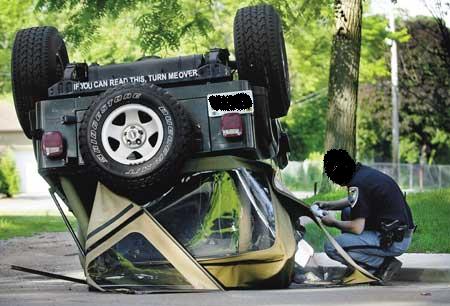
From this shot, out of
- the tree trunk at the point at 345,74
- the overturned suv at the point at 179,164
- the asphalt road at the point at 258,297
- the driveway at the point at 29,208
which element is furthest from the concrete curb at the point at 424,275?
the driveway at the point at 29,208

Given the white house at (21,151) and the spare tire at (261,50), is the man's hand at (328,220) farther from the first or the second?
the white house at (21,151)

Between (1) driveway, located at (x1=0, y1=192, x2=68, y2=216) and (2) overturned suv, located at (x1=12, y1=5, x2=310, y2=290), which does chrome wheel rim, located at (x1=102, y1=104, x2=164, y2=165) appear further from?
(1) driveway, located at (x1=0, y1=192, x2=68, y2=216)

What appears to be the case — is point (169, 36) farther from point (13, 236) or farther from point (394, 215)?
point (394, 215)

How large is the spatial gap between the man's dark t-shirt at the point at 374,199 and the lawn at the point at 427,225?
0.40 m

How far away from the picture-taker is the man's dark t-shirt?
9523 millimetres

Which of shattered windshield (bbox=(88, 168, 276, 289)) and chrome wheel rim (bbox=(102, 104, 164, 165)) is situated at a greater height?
chrome wheel rim (bbox=(102, 104, 164, 165))

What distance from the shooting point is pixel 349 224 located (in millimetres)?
9586

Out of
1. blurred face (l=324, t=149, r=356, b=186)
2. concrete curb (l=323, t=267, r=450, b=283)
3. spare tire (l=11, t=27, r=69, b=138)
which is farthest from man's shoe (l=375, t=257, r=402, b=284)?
spare tire (l=11, t=27, r=69, b=138)

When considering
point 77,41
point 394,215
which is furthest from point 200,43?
point 394,215

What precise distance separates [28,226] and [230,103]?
1467 cm

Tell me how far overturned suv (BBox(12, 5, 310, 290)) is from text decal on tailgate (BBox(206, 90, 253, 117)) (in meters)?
0.01

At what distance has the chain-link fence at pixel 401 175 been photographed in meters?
51.3

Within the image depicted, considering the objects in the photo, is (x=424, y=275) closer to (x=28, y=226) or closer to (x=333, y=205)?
(x=333, y=205)

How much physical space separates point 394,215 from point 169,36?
30.1ft
